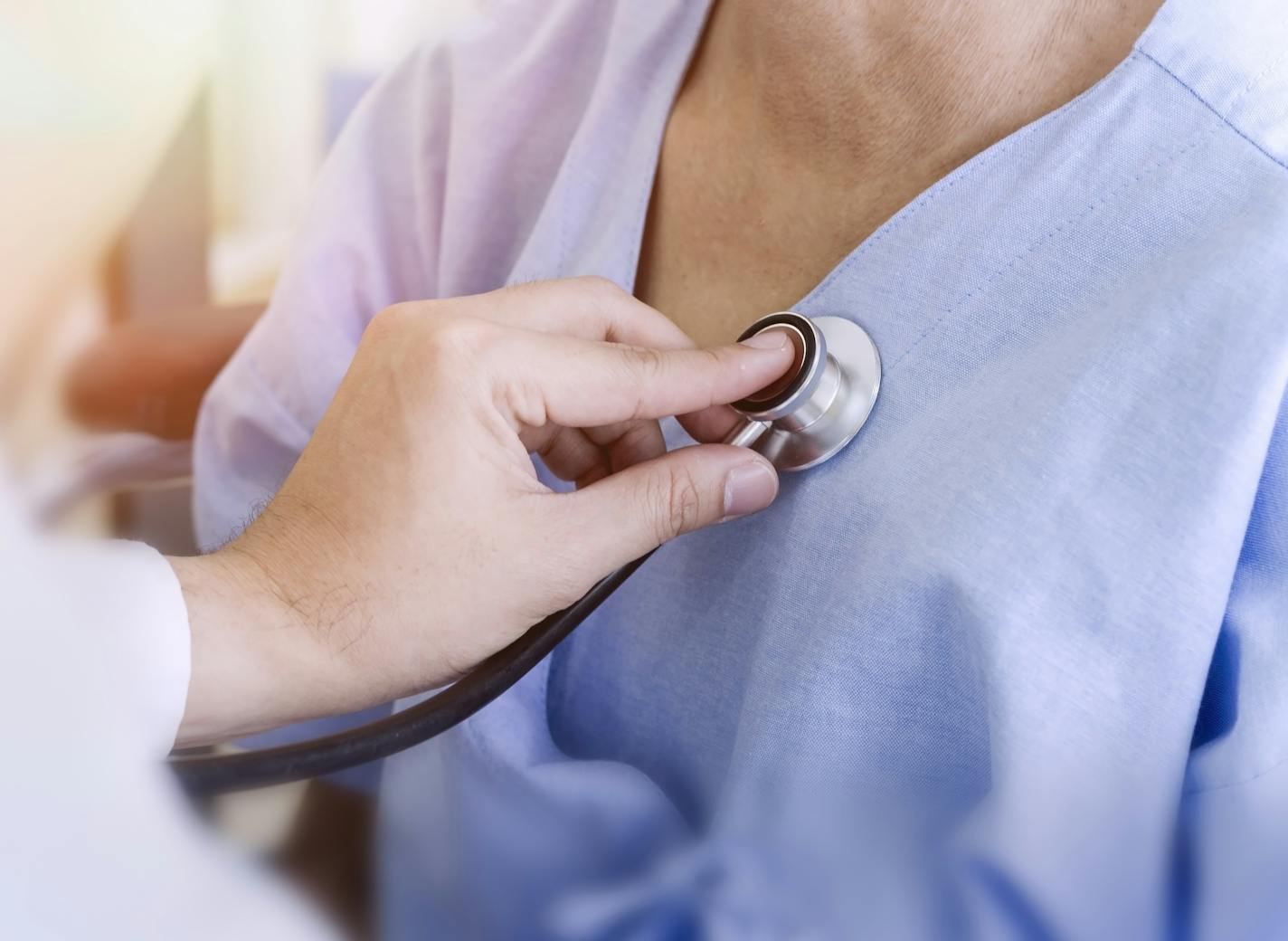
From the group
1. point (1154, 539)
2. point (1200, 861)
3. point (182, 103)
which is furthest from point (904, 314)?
point (182, 103)

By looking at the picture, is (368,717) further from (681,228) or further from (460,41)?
(460,41)

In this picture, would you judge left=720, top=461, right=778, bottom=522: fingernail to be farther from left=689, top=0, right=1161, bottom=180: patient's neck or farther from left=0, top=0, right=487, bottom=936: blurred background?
left=0, top=0, right=487, bottom=936: blurred background

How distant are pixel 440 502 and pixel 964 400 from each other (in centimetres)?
23

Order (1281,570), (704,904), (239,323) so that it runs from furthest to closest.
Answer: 1. (239,323)
2. (704,904)
3. (1281,570)

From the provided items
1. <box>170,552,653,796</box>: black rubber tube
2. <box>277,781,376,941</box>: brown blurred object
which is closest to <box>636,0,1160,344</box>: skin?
<box>170,552,653,796</box>: black rubber tube

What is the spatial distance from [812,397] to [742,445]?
42 mm

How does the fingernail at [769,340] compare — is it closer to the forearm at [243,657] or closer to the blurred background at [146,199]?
the forearm at [243,657]

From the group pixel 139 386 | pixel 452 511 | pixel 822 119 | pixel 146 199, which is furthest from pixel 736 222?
pixel 146 199

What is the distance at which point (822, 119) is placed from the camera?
605 mm

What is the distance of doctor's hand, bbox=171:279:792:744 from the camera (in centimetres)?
46

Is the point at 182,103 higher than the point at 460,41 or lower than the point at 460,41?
lower

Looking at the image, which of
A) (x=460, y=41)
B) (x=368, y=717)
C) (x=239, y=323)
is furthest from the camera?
(x=239, y=323)

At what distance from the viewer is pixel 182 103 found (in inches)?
41.5

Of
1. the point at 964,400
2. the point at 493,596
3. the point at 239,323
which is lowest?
the point at 239,323
